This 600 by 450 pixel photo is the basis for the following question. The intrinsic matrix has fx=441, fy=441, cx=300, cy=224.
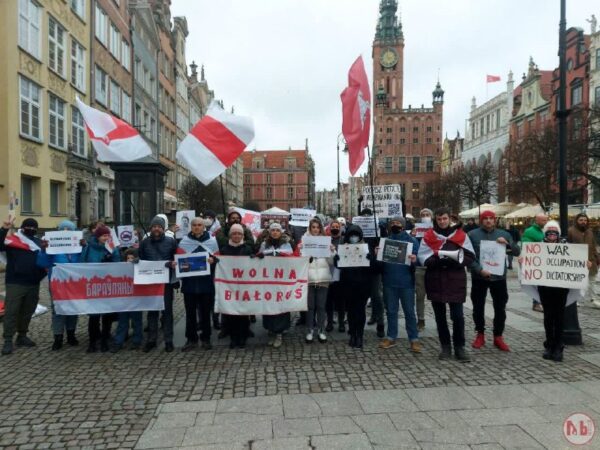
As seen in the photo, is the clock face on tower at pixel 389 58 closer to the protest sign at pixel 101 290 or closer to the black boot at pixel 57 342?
the protest sign at pixel 101 290

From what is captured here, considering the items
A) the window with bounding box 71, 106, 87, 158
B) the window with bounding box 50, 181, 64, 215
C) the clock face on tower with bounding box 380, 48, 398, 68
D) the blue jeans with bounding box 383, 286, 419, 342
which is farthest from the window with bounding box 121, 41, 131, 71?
the clock face on tower with bounding box 380, 48, 398, 68

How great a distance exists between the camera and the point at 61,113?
20.2 m

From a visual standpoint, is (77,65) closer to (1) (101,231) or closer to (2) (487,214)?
(1) (101,231)

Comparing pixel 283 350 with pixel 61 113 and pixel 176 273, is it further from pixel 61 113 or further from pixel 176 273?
pixel 61 113

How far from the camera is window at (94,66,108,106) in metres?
24.3

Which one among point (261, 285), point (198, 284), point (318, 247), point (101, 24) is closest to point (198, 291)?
point (198, 284)

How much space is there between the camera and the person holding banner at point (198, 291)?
20.7 feet

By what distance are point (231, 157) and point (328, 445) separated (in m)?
5.14

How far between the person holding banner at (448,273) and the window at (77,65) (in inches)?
839

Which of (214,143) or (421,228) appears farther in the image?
(421,228)

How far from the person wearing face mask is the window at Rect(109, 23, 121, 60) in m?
26.3

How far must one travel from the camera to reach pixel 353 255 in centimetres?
636

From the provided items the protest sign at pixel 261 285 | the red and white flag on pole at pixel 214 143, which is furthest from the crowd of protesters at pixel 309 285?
the red and white flag on pole at pixel 214 143

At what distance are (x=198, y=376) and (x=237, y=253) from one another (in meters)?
1.91
